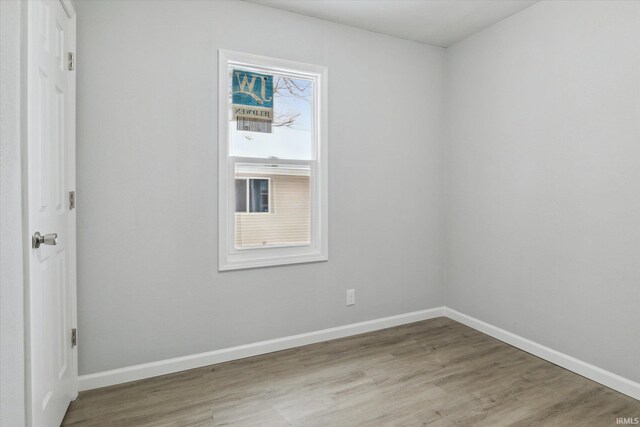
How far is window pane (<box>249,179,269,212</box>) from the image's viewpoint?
9.20 ft

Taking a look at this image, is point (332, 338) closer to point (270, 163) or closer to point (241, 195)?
point (241, 195)

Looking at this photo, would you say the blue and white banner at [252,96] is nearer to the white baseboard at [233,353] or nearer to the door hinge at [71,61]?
the door hinge at [71,61]

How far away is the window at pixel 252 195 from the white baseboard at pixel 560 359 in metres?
2.11

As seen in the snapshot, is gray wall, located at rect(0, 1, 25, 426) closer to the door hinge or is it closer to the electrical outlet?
the door hinge

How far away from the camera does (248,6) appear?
2654mm

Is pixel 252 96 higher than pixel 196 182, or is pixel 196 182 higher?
pixel 252 96

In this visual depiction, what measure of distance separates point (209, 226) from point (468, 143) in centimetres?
236

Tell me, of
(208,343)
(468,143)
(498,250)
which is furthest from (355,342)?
(468,143)

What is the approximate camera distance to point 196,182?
2537 millimetres

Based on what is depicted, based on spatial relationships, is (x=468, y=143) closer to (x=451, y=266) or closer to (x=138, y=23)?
(x=451, y=266)

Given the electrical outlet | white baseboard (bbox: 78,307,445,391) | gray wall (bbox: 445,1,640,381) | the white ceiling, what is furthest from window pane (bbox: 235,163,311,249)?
gray wall (bbox: 445,1,640,381)

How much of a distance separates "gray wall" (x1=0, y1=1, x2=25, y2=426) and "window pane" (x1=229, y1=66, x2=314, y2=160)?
4.95 feet

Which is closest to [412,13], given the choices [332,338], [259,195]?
[259,195]

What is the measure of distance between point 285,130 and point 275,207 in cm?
62
